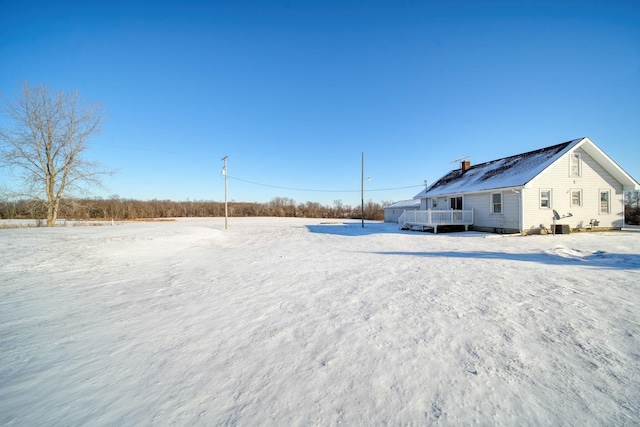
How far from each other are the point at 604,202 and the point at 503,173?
6479mm

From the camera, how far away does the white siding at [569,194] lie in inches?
615

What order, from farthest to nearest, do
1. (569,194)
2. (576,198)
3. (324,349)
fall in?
(576,198)
(569,194)
(324,349)

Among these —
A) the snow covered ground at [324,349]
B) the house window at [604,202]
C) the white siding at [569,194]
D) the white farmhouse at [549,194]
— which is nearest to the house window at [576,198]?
the white farmhouse at [549,194]

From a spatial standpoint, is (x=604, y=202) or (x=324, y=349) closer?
(x=324, y=349)

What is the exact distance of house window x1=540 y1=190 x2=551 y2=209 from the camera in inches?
624

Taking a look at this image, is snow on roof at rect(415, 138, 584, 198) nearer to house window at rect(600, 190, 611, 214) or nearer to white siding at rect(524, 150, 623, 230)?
white siding at rect(524, 150, 623, 230)

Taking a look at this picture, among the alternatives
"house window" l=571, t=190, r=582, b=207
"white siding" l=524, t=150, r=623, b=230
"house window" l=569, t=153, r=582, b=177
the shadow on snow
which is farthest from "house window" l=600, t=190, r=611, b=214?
the shadow on snow

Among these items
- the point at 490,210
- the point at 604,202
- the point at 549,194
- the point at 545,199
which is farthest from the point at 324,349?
the point at 604,202

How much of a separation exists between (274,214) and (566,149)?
58227 mm

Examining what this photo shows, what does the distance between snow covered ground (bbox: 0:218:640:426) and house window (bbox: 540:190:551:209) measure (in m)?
10.9

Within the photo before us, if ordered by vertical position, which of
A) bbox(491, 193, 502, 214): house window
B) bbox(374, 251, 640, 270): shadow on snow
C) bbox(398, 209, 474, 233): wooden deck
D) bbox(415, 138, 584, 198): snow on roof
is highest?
bbox(415, 138, 584, 198): snow on roof

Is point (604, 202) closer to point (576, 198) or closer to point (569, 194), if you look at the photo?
point (576, 198)

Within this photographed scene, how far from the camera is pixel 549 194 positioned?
1603 centimetres

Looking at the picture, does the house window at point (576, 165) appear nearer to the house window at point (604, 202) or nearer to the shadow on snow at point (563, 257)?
the house window at point (604, 202)
